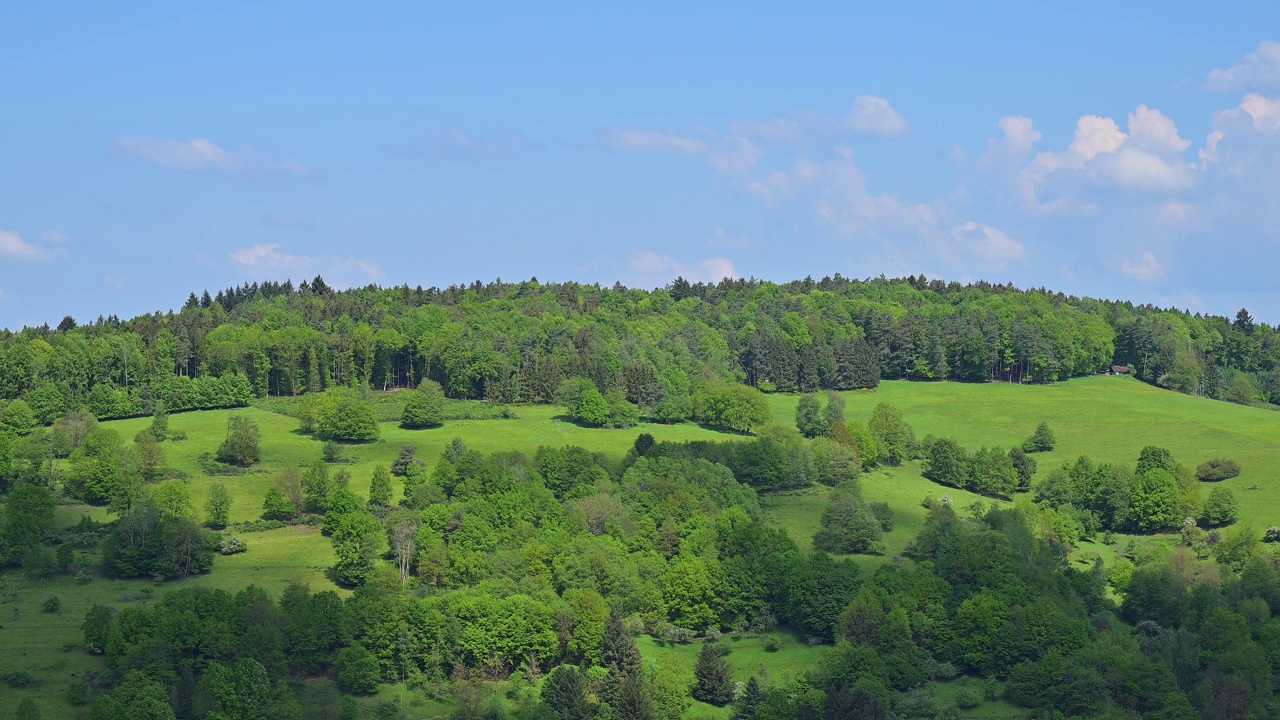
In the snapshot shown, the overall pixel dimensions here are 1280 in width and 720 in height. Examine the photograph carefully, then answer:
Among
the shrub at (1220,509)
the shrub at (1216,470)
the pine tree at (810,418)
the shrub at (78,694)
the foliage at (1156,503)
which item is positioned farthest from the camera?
the pine tree at (810,418)

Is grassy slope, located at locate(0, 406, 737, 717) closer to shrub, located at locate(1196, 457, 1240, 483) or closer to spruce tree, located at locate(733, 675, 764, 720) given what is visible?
spruce tree, located at locate(733, 675, 764, 720)

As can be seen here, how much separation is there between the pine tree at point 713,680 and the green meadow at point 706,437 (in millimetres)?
1321

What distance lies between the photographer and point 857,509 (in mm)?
123938

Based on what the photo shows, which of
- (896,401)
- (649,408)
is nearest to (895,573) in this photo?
(649,408)

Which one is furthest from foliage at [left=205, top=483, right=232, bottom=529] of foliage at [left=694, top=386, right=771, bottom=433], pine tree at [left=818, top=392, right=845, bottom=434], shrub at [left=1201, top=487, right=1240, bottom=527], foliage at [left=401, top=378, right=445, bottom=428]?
shrub at [left=1201, top=487, right=1240, bottom=527]

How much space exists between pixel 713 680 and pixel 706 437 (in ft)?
233

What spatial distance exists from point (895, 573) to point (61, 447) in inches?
3260

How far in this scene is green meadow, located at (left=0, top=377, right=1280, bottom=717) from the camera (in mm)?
100812

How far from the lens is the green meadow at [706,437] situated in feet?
331

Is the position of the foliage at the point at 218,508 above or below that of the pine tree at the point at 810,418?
below

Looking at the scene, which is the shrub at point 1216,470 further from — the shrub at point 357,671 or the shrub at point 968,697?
the shrub at point 357,671

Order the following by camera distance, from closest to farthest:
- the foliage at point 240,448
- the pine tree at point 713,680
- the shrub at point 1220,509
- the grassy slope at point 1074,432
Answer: the pine tree at point 713,680 < the shrub at point 1220,509 < the grassy slope at point 1074,432 < the foliage at point 240,448

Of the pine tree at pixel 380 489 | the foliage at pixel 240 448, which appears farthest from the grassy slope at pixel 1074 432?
the foliage at pixel 240 448

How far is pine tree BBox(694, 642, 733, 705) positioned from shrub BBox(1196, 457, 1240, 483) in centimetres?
7106
